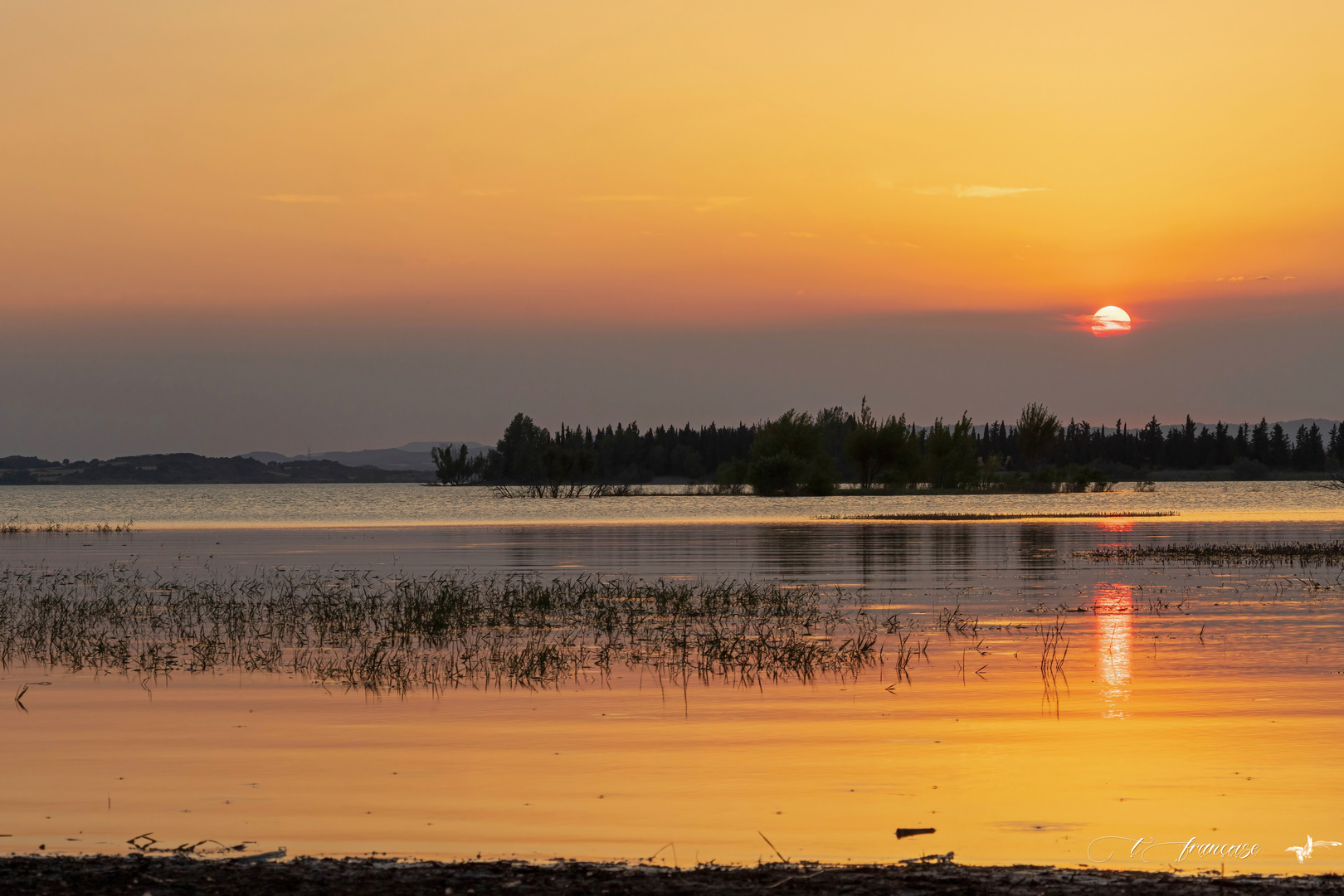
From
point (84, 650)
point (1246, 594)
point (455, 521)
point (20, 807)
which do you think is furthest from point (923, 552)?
point (455, 521)

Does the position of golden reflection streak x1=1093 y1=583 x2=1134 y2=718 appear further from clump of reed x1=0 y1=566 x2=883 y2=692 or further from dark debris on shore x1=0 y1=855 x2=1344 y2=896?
dark debris on shore x1=0 y1=855 x2=1344 y2=896

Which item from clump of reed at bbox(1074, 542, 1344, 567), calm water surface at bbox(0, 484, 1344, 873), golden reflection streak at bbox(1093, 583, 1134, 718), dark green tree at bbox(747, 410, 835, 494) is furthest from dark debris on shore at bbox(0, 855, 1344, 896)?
dark green tree at bbox(747, 410, 835, 494)

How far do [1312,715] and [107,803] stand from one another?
1315 cm

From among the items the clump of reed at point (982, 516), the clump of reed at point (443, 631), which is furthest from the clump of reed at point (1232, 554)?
the clump of reed at point (982, 516)

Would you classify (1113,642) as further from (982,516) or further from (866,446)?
(866,446)

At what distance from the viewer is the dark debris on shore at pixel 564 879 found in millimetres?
8273

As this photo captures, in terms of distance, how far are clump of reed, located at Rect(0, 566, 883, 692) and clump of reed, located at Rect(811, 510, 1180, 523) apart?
5221 centimetres

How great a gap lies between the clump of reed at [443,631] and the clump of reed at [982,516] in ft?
171

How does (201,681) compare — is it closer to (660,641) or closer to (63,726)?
(63,726)

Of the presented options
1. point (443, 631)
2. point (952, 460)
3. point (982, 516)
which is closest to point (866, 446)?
point (952, 460)

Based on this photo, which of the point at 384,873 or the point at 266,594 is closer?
the point at 384,873

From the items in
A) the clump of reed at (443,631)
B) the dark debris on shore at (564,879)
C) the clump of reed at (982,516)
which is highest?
the dark debris on shore at (564,879)

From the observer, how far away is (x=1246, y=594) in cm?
3197

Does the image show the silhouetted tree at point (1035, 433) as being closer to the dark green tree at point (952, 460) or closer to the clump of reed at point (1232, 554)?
the dark green tree at point (952, 460)
